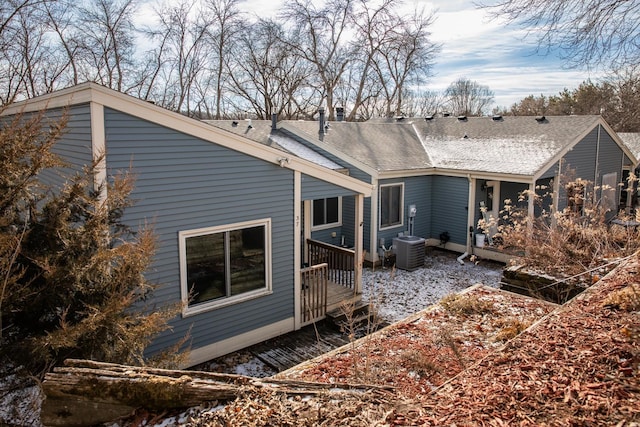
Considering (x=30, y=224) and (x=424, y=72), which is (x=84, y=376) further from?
(x=424, y=72)

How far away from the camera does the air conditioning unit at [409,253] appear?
12906 mm

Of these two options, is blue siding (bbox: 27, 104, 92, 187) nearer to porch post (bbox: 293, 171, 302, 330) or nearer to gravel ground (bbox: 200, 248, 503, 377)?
porch post (bbox: 293, 171, 302, 330)

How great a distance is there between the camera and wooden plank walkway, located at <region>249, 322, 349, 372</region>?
24.8 ft

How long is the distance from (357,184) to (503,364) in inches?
232

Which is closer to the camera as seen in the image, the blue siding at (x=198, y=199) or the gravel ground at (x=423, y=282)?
the blue siding at (x=198, y=199)

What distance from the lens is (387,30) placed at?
103 feet

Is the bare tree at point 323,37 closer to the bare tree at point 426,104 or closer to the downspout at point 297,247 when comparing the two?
the bare tree at point 426,104

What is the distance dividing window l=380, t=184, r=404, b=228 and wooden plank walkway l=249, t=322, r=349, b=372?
18.7ft

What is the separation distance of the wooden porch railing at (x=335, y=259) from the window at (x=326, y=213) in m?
1.77

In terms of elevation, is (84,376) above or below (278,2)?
below

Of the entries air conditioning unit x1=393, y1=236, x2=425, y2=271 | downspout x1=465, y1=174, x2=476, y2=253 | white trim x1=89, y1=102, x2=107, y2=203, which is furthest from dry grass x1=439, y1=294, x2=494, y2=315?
downspout x1=465, y1=174, x2=476, y2=253

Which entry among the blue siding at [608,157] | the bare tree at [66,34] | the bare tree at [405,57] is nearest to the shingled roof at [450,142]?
the blue siding at [608,157]

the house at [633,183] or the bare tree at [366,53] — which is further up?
the bare tree at [366,53]

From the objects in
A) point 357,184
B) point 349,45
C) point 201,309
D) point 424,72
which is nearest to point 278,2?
point 349,45
